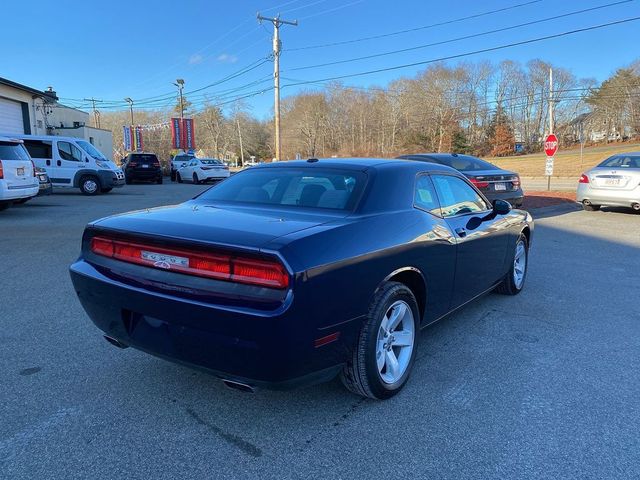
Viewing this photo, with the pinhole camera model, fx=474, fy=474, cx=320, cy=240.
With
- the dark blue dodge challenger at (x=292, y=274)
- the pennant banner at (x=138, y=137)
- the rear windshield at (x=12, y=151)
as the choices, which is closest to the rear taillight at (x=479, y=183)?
the dark blue dodge challenger at (x=292, y=274)

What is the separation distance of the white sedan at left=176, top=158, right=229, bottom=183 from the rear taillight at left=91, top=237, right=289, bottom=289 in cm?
2322

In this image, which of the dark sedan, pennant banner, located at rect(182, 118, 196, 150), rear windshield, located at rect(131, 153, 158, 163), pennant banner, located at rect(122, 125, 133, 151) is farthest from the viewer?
pennant banner, located at rect(122, 125, 133, 151)

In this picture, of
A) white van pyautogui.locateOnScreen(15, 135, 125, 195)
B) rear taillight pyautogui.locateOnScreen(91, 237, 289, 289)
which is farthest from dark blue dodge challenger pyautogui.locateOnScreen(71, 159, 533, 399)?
white van pyautogui.locateOnScreen(15, 135, 125, 195)

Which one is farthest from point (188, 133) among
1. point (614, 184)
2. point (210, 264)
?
point (210, 264)

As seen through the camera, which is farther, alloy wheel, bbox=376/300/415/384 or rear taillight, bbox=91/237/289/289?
alloy wheel, bbox=376/300/415/384

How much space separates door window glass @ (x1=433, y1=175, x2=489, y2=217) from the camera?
12.7 ft

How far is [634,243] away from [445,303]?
6.49m

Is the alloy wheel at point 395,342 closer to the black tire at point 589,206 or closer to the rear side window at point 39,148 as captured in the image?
the black tire at point 589,206

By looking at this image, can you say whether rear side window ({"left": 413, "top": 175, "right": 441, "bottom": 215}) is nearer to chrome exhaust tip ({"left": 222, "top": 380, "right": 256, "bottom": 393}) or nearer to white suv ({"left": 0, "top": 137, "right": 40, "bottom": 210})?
chrome exhaust tip ({"left": 222, "top": 380, "right": 256, "bottom": 393})

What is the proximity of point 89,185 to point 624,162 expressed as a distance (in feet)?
53.9

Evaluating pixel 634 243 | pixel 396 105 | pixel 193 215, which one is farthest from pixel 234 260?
pixel 396 105

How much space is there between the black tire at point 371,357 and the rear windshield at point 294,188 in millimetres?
626

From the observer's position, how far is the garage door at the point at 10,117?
19328 millimetres

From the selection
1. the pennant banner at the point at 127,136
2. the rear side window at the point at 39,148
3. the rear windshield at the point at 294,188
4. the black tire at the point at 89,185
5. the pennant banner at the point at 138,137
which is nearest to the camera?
the rear windshield at the point at 294,188
